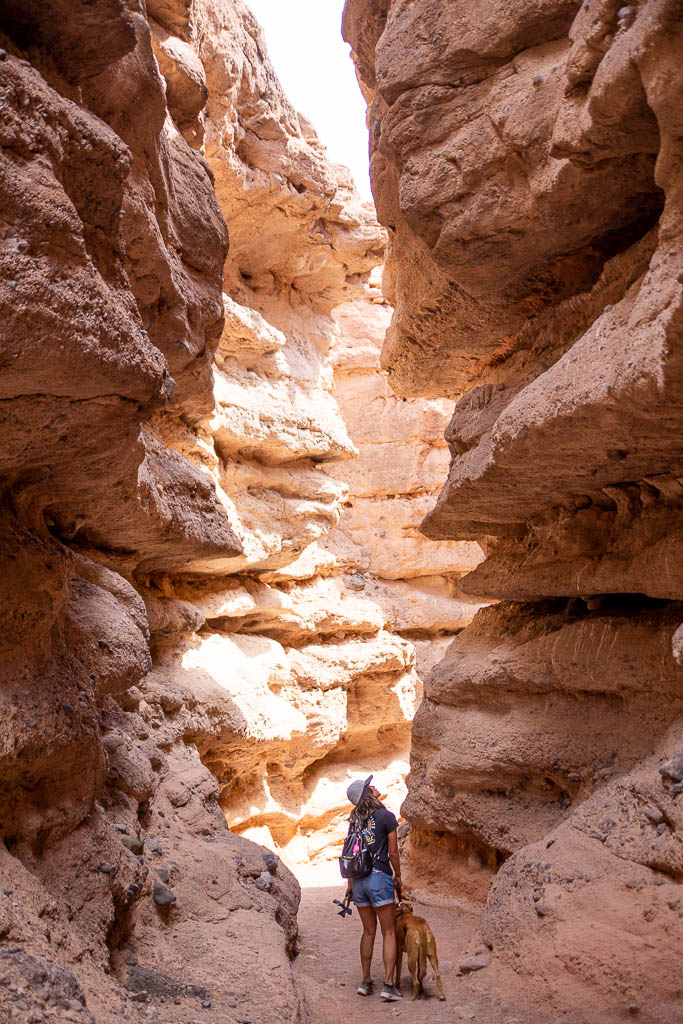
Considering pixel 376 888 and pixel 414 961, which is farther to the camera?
pixel 376 888

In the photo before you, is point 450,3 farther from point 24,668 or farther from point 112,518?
point 24,668

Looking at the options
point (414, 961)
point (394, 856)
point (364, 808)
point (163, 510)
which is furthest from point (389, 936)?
point (163, 510)

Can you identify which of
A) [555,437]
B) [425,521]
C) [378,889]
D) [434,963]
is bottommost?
[434,963]

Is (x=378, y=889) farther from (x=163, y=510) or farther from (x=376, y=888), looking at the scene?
(x=163, y=510)

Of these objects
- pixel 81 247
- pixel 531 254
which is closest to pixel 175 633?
pixel 531 254

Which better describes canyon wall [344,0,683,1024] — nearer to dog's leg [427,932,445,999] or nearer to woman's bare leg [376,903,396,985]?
dog's leg [427,932,445,999]

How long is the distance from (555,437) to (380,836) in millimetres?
2382

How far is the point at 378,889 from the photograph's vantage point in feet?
13.7

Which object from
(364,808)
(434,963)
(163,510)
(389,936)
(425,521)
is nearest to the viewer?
(434,963)

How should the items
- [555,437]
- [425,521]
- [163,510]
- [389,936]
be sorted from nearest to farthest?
[555,437]
[389,936]
[163,510]
[425,521]

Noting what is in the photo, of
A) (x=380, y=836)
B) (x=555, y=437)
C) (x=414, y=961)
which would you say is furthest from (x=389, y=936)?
(x=555, y=437)

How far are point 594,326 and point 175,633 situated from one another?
4816mm

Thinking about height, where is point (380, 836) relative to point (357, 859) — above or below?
above

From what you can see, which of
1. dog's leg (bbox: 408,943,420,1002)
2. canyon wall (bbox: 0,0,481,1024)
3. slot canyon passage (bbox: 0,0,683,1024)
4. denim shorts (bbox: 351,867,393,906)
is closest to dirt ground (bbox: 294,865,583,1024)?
slot canyon passage (bbox: 0,0,683,1024)
